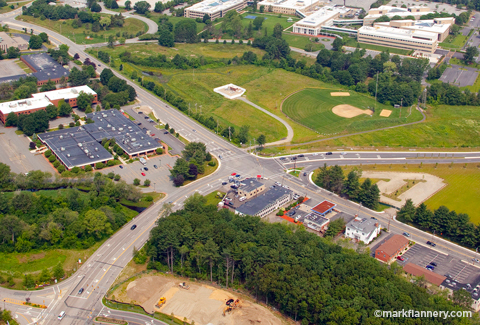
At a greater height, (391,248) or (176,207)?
(391,248)

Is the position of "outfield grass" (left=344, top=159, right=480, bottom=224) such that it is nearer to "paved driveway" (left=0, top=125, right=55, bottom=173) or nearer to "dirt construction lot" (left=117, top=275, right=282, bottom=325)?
"dirt construction lot" (left=117, top=275, right=282, bottom=325)

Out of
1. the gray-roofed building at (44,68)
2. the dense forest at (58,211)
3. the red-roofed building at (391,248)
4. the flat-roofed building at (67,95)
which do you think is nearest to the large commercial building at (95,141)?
the dense forest at (58,211)

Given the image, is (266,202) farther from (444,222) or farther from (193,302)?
(444,222)

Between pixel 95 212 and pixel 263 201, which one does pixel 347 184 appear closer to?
pixel 263 201

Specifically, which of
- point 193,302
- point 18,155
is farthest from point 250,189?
point 18,155

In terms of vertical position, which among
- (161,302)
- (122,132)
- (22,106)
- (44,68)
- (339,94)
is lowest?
(161,302)

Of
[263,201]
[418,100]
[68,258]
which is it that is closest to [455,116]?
[418,100]

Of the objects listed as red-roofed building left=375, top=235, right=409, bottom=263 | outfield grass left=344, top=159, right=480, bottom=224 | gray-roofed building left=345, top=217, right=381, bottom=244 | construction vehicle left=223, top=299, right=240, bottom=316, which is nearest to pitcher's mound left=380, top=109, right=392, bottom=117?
outfield grass left=344, top=159, right=480, bottom=224
